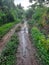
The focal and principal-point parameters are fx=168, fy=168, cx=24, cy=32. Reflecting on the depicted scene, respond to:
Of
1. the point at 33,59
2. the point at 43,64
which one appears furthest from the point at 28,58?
the point at 43,64

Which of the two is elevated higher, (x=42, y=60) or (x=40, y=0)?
(x=40, y=0)

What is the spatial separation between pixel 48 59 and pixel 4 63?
3.75m

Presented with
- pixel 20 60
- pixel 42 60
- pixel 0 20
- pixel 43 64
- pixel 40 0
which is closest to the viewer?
pixel 43 64

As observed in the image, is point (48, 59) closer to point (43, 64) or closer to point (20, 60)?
point (43, 64)

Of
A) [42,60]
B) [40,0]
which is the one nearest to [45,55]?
[42,60]

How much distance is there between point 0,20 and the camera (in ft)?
140

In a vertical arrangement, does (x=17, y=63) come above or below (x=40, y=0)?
below

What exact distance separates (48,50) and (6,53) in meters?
4.17

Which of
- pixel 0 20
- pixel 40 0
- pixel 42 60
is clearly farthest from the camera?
pixel 40 0

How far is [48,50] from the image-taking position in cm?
1628

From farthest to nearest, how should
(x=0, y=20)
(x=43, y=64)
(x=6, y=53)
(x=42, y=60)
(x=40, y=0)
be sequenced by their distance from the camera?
(x=40, y=0)
(x=0, y=20)
(x=6, y=53)
(x=42, y=60)
(x=43, y=64)

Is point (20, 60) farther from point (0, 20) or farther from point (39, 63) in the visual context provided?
point (0, 20)

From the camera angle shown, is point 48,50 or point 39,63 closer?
point 39,63

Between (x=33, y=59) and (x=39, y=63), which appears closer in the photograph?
(x=39, y=63)
